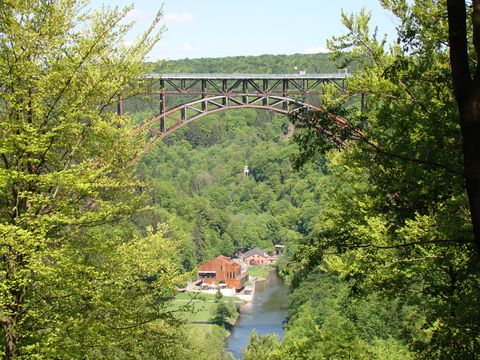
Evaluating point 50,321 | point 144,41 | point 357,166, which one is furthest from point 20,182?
point 357,166

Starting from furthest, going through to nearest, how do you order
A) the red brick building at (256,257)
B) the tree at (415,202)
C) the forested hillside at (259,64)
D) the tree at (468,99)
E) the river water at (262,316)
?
the forested hillside at (259,64), the red brick building at (256,257), the river water at (262,316), the tree at (415,202), the tree at (468,99)

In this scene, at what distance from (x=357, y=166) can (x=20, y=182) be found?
5910 millimetres

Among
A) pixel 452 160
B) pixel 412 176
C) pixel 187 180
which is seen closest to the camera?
pixel 452 160

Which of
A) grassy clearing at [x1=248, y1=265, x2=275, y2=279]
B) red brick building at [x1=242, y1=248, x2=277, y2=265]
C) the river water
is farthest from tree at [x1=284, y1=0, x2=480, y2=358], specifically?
red brick building at [x1=242, y1=248, x2=277, y2=265]

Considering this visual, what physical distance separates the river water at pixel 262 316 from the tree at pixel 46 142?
27469mm

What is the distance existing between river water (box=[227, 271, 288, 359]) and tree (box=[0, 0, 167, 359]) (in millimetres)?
27469

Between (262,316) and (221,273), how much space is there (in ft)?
36.7

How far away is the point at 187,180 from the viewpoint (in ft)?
287

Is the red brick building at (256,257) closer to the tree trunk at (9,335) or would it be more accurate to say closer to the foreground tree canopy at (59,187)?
the foreground tree canopy at (59,187)

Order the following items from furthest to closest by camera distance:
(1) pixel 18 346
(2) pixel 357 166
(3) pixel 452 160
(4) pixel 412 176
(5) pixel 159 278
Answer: (2) pixel 357 166, (5) pixel 159 278, (4) pixel 412 176, (3) pixel 452 160, (1) pixel 18 346

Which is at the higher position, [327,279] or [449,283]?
[449,283]

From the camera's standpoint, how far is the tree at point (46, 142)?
5.46 metres

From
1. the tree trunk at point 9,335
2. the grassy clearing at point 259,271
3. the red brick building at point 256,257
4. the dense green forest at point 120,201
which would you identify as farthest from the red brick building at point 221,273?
the tree trunk at point 9,335

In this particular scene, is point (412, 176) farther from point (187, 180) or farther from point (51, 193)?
point (187, 180)
